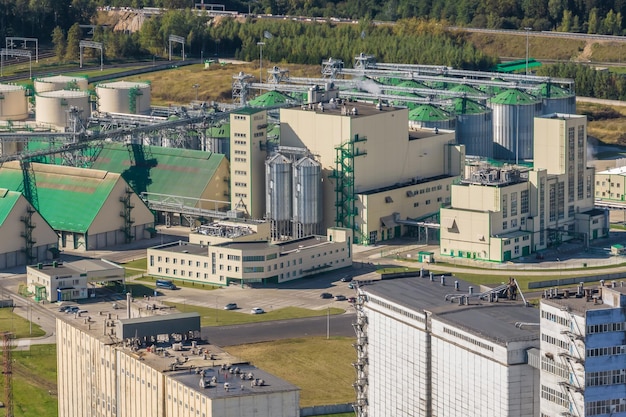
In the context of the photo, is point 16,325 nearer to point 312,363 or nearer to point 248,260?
point 248,260

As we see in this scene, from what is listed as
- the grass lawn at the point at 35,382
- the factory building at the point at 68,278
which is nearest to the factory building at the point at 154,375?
the grass lawn at the point at 35,382

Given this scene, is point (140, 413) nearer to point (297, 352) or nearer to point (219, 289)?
point (297, 352)

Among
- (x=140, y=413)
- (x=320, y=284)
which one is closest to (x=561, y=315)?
(x=140, y=413)

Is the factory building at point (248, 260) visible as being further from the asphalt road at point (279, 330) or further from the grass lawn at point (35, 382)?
the grass lawn at point (35, 382)

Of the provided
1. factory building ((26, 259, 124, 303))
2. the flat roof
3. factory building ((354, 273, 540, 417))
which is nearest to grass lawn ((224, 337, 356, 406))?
factory building ((354, 273, 540, 417))

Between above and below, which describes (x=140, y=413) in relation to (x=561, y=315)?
below
